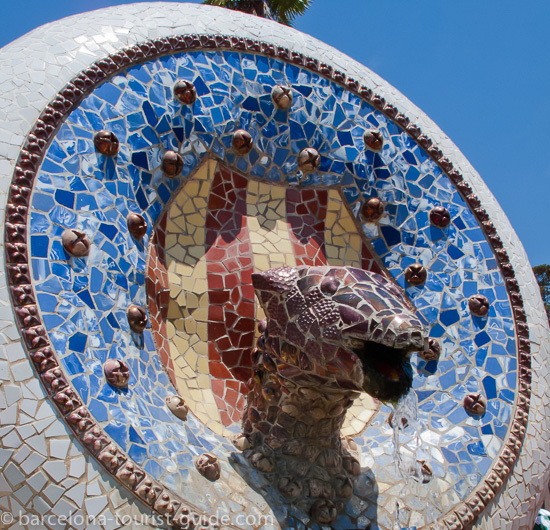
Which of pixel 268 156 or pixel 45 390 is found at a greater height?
pixel 268 156

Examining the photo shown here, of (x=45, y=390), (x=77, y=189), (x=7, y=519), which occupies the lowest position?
(x=7, y=519)

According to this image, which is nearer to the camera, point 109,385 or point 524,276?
point 109,385

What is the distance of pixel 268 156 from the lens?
6.18 metres

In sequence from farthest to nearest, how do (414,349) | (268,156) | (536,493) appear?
(268,156)
(536,493)
(414,349)

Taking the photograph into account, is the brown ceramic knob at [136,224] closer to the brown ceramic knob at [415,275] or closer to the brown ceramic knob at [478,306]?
the brown ceramic knob at [415,275]

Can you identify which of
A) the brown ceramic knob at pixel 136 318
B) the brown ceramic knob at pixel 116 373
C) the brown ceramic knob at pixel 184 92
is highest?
the brown ceramic knob at pixel 184 92

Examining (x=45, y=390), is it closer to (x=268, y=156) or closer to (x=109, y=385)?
(x=109, y=385)

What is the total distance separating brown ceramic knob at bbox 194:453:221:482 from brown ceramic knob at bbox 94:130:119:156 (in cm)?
209

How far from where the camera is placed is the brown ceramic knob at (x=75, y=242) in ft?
15.5

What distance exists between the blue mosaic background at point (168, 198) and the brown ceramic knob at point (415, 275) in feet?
0.22

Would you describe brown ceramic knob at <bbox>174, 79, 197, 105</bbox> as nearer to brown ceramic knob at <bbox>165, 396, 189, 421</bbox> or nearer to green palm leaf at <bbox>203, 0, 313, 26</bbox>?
brown ceramic knob at <bbox>165, 396, 189, 421</bbox>

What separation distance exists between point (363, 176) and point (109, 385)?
2.93 meters

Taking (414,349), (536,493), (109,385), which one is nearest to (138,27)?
(109,385)

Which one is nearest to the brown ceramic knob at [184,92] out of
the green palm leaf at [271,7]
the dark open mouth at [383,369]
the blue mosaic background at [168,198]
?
the blue mosaic background at [168,198]
